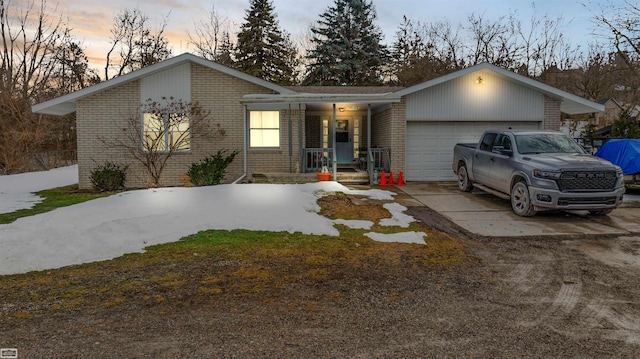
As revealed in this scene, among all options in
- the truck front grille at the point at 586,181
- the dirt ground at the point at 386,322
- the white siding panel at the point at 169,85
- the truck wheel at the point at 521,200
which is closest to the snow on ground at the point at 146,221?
the dirt ground at the point at 386,322

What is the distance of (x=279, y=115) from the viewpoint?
14969 millimetres

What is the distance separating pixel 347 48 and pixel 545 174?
103ft

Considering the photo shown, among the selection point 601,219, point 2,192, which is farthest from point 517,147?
point 2,192

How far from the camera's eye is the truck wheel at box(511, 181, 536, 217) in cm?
877

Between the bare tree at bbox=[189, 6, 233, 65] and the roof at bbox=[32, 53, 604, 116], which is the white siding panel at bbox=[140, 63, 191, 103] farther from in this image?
the bare tree at bbox=[189, 6, 233, 65]

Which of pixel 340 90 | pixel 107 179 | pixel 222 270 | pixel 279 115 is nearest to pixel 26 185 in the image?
pixel 107 179

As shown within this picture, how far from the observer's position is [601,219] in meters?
8.69

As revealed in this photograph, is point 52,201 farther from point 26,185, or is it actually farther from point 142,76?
point 26,185

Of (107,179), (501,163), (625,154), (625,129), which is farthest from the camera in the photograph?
(625,129)

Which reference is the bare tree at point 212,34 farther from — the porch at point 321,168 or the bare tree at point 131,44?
the porch at point 321,168

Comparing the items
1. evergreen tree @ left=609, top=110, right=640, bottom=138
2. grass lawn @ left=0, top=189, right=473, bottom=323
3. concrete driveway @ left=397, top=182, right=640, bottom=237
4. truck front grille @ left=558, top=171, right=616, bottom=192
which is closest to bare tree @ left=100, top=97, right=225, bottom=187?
concrete driveway @ left=397, top=182, right=640, bottom=237

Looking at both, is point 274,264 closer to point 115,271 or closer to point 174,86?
point 115,271

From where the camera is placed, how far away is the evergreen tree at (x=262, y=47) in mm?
36469

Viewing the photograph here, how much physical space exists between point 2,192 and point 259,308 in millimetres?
14610
